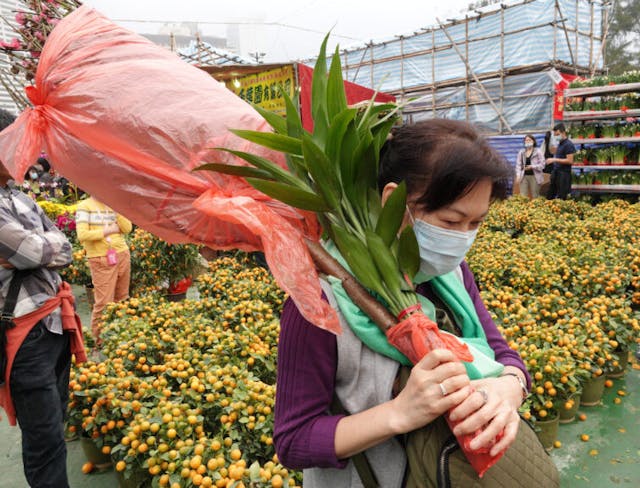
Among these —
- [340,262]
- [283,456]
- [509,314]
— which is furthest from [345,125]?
[509,314]

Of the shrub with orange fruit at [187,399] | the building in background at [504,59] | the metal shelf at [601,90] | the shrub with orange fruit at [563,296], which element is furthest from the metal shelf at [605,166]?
the shrub with orange fruit at [187,399]

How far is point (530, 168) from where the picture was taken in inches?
419

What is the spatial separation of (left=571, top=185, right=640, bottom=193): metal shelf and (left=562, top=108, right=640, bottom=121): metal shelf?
1428 millimetres

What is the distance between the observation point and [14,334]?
2090 millimetres

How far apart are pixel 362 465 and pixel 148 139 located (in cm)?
95

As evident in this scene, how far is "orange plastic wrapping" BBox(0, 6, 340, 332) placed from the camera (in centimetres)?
108

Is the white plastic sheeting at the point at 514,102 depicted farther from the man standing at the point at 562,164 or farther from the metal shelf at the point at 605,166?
the metal shelf at the point at 605,166

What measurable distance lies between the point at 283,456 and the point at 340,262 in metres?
0.49

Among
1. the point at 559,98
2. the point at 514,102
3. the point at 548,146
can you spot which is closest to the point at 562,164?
the point at 548,146

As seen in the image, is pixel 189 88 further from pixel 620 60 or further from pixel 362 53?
pixel 620 60

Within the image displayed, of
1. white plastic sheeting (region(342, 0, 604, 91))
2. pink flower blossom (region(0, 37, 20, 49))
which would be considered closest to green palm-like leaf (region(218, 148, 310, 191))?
pink flower blossom (region(0, 37, 20, 49))

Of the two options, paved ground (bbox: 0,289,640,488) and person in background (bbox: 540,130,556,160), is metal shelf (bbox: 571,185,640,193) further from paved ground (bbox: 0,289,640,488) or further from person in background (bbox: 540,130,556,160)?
paved ground (bbox: 0,289,640,488)

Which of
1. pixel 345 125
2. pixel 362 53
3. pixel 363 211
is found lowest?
pixel 363 211

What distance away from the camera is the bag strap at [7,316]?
206cm
